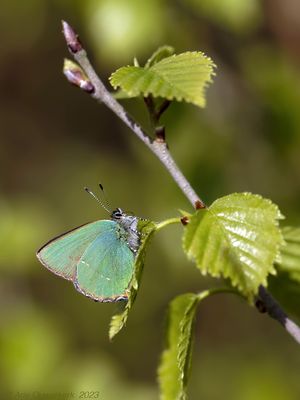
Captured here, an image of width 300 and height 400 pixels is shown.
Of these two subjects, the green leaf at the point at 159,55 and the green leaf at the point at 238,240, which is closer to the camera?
the green leaf at the point at 238,240

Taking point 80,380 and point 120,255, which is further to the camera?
point 80,380

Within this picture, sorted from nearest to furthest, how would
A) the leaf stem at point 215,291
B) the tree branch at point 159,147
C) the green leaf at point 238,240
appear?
the green leaf at point 238,240, the tree branch at point 159,147, the leaf stem at point 215,291

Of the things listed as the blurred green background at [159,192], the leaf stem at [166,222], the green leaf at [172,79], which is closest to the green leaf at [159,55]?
the green leaf at [172,79]

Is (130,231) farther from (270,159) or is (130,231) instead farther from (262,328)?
(262,328)

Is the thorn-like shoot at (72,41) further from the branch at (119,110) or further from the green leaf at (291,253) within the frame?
the green leaf at (291,253)

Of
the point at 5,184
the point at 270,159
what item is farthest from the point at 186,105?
the point at 5,184

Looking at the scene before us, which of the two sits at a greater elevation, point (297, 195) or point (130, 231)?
point (130, 231)

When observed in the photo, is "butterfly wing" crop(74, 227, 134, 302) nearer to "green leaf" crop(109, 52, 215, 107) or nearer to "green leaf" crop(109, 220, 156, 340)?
"green leaf" crop(109, 220, 156, 340)
